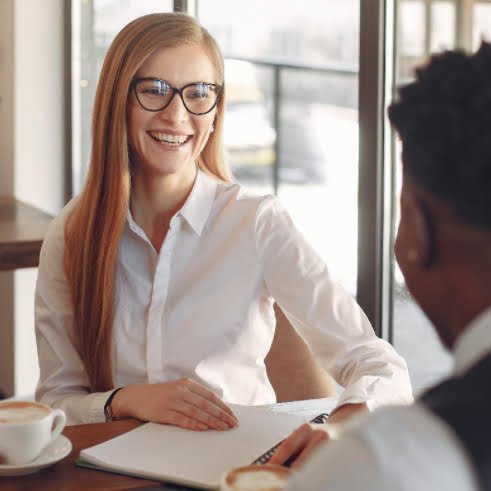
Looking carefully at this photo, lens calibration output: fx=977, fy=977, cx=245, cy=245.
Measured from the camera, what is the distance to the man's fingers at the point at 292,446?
132 centimetres

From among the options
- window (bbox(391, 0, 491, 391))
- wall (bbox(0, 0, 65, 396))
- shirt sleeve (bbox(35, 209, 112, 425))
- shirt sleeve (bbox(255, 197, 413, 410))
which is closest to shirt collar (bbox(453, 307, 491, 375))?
shirt sleeve (bbox(255, 197, 413, 410))

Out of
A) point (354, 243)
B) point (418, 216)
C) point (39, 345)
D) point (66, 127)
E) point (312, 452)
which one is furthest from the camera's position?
point (66, 127)

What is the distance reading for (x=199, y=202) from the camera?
197 centimetres

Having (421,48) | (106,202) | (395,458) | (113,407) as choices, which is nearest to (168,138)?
(106,202)

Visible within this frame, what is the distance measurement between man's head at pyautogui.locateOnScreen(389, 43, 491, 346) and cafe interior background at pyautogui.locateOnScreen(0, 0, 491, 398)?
0.59ft

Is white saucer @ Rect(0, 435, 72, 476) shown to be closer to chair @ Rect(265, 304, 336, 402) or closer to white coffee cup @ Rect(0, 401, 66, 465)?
white coffee cup @ Rect(0, 401, 66, 465)

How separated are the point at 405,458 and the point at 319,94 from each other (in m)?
2.68

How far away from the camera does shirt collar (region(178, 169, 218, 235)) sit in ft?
6.36

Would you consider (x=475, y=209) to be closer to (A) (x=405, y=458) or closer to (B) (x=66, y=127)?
(A) (x=405, y=458)

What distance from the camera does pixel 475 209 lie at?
0.75 meters

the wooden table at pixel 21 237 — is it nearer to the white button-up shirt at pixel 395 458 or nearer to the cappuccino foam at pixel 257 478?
the cappuccino foam at pixel 257 478

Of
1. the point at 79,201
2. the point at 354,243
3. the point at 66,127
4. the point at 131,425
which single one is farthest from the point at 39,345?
the point at 66,127

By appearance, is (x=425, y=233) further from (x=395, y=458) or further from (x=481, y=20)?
(x=481, y=20)

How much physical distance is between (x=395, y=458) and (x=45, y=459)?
0.75 metres
